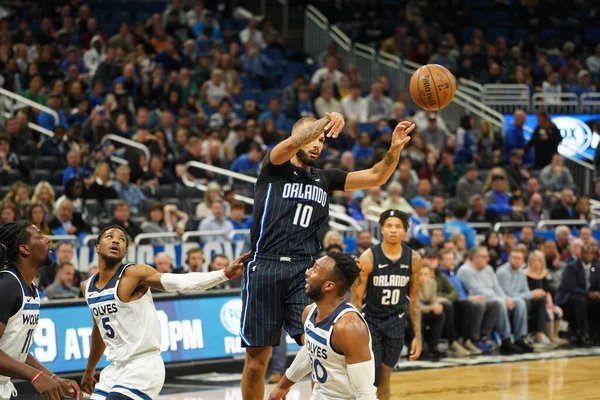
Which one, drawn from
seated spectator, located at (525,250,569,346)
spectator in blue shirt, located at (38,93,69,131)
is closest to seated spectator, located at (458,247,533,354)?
seated spectator, located at (525,250,569,346)

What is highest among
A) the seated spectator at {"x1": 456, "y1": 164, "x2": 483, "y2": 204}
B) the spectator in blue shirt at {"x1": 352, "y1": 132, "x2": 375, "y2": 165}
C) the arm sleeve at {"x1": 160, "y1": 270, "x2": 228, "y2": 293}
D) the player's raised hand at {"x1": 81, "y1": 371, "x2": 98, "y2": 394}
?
the spectator in blue shirt at {"x1": 352, "y1": 132, "x2": 375, "y2": 165}

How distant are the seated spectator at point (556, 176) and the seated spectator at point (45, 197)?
29.5ft

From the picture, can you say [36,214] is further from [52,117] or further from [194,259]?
[52,117]

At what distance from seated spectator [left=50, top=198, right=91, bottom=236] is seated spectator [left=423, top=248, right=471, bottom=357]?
4.41m

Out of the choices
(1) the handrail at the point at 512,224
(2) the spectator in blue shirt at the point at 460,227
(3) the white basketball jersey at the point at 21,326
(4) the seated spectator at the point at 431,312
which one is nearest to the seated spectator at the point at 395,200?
(2) the spectator in blue shirt at the point at 460,227

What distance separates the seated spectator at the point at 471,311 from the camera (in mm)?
14227

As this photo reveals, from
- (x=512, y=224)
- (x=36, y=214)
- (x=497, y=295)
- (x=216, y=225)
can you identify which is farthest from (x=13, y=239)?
(x=512, y=224)

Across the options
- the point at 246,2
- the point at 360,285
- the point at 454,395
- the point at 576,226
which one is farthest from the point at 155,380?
the point at 246,2

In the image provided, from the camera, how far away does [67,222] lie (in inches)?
537

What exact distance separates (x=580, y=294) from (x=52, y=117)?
8.17 meters

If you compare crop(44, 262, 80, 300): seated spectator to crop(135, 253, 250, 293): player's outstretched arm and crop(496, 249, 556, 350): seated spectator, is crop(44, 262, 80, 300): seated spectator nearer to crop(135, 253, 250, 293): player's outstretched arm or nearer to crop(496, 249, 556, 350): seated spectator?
crop(135, 253, 250, 293): player's outstretched arm

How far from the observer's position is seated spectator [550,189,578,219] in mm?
17891

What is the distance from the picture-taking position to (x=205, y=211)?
14.9 metres

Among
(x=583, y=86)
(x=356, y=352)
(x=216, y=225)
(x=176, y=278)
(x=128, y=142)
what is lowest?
(x=356, y=352)
